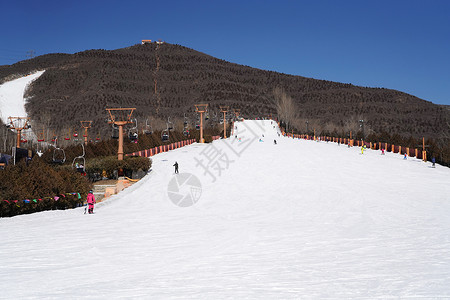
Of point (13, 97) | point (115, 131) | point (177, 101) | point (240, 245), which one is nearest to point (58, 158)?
point (115, 131)

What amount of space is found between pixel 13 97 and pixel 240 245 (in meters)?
167

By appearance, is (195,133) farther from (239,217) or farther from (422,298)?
(422,298)

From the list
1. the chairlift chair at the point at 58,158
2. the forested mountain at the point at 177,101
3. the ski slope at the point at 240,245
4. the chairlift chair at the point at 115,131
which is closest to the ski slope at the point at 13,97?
the forested mountain at the point at 177,101

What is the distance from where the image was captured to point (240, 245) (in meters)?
10.6

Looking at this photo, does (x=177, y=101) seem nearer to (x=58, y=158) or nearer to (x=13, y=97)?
(x=13, y=97)

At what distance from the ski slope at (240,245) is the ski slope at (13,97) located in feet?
393

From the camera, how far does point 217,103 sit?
554ft

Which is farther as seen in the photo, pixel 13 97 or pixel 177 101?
pixel 177 101

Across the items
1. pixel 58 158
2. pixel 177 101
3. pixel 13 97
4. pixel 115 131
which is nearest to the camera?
pixel 115 131

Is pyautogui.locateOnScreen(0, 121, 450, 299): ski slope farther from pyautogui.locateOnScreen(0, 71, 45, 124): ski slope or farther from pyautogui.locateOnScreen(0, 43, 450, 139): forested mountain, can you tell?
pyautogui.locateOnScreen(0, 71, 45, 124): ski slope

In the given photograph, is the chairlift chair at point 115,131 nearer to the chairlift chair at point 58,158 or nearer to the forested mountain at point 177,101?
the chairlift chair at point 58,158

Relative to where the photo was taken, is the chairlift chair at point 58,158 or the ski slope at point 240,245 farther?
the chairlift chair at point 58,158

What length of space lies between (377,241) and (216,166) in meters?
22.7

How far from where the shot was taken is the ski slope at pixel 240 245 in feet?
23.9
